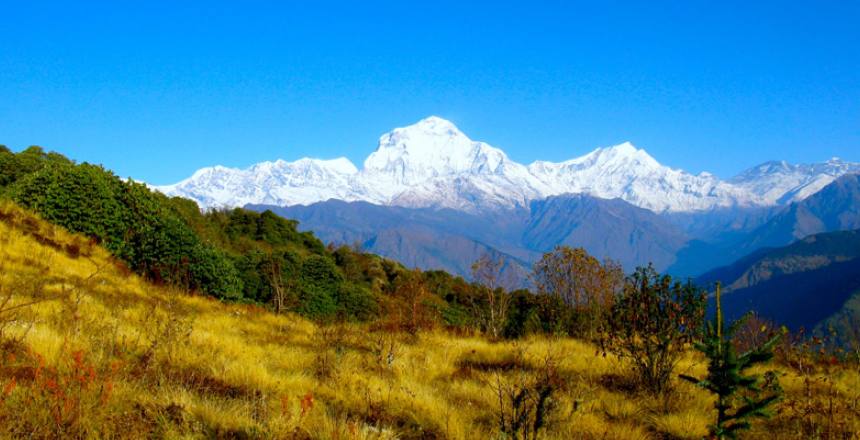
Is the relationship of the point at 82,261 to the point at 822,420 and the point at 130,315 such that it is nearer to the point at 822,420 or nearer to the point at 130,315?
the point at 130,315

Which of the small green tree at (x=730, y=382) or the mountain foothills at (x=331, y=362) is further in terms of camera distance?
the small green tree at (x=730, y=382)

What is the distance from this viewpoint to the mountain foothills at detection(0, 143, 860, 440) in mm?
4676

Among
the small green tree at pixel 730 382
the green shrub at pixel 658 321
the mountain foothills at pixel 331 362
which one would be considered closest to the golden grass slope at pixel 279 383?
the mountain foothills at pixel 331 362

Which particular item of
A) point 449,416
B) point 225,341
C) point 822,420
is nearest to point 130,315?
point 225,341

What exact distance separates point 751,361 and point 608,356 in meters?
4.14

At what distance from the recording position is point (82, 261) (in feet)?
40.0

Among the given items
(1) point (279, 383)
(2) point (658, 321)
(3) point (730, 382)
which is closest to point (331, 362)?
(1) point (279, 383)

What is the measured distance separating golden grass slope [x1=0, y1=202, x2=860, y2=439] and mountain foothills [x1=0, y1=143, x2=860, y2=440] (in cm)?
3

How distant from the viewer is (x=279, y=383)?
6074 millimetres

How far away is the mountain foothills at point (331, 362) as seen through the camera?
4676 mm

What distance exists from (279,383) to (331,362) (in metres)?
1.43

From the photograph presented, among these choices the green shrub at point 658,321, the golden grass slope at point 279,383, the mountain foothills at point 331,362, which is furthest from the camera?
the green shrub at point 658,321

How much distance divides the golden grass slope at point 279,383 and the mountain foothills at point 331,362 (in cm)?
3

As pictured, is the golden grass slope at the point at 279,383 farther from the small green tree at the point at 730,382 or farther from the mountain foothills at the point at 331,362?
the small green tree at the point at 730,382
